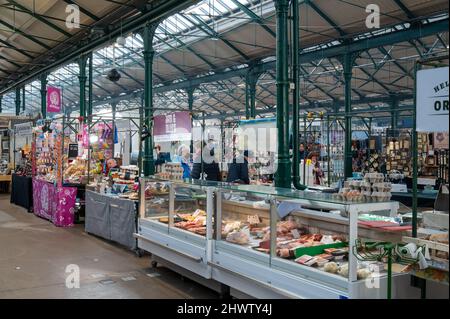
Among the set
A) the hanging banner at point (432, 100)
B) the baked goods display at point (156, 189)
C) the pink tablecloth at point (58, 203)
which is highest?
the hanging banner at point (432, 100)

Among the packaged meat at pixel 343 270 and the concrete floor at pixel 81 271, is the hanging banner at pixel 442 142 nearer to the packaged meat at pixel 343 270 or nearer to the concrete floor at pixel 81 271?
the packaged meat at pixel 343 270

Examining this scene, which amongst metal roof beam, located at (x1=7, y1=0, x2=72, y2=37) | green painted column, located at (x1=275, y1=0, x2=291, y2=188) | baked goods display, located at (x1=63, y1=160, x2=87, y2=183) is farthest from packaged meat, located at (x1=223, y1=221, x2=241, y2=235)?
metal roof beam, located at (x1=7, y1=0, x2=72, y2=37)

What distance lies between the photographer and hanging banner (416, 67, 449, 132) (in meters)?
2.92

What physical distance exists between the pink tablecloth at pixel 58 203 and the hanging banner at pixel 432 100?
870cm

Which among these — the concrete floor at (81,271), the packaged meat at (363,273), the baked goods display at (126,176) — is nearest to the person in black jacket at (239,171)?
the baked goods display at (126,176)

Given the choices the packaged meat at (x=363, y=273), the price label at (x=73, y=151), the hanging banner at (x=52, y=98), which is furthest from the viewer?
the hanging banner at (x=52, y=98)

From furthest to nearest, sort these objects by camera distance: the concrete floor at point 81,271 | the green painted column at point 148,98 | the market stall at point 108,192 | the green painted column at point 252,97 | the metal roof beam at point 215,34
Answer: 1. the green painted column at point 252,97
2. the metal roof beam at point 215,34
3. the green painted column at point 148,98
4. the market stall at point 108,192
5. the concrete floor at point 81,271

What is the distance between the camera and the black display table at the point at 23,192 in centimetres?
1276

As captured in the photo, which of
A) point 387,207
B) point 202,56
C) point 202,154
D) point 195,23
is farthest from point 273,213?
point 202,56

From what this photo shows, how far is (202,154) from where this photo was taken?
8.65m

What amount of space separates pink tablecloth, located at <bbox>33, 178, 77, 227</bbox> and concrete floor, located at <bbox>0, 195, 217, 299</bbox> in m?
0.77

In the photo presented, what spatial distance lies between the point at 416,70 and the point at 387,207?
44.1 inches

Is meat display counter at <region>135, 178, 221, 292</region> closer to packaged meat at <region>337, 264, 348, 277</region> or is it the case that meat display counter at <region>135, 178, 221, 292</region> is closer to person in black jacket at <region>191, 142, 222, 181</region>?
packaged meat at <region>337, 264, 348, 277</region>
